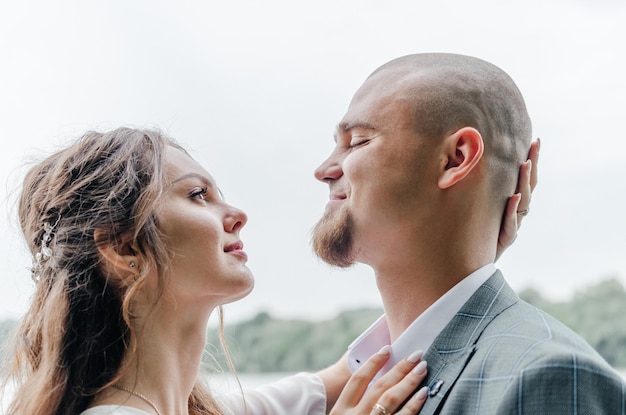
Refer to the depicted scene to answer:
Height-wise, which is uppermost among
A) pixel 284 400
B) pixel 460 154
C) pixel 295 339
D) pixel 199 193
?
pixel 460 154

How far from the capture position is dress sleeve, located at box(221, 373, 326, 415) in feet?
5.63

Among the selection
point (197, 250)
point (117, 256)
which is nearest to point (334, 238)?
point (197, 250)

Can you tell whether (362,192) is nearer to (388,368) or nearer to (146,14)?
(388,368)

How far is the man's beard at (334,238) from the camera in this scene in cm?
148

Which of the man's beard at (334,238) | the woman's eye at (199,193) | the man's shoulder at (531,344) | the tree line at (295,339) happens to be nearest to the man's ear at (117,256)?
the woman's eye at (199,193)

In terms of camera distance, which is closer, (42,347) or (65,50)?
(42,347)

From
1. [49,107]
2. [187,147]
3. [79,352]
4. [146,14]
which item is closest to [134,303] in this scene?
[79,352]

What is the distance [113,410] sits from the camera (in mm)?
1412

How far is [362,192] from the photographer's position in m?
1.46

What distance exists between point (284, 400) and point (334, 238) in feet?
1.45

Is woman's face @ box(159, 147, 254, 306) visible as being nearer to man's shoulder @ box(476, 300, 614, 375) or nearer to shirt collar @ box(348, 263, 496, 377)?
shirt collar @ box(348, 263, 496, 377)

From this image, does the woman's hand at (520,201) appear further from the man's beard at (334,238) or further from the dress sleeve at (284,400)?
the dress sleeve at (284,400)

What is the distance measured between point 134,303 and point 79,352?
13cm

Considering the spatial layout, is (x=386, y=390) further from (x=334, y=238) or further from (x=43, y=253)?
(x=43, y=253)
